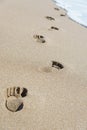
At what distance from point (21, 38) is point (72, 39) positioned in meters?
0.97

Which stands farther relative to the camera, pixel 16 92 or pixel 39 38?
pixel 39 38

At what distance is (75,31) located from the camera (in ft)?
17.3

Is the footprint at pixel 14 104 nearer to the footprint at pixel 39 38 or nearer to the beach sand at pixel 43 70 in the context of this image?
the beach sand at pixel 43 70

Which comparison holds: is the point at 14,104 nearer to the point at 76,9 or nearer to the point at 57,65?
the point at 57,65

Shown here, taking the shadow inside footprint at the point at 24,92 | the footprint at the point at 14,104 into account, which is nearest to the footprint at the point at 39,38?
the shadow inside footprint at the point at 24,92

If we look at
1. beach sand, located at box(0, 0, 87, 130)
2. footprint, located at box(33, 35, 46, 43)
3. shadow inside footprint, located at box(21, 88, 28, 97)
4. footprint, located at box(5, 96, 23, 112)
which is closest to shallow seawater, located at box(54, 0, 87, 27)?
beach sand, located at box(0, 0, 87, 130)

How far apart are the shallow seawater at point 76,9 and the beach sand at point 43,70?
1.27 meters

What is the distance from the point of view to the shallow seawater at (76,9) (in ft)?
22.1

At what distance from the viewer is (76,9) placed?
7789 millimetres

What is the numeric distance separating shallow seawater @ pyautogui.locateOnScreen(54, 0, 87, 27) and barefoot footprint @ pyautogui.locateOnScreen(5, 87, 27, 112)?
3.67 m

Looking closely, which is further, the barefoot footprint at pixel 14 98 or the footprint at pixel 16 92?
the footprint at pixel 16 92

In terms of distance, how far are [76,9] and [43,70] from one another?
476cm

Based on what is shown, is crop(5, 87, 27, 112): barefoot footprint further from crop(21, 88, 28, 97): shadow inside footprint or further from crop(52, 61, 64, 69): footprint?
crop(52, 61, 64, 69): footprint

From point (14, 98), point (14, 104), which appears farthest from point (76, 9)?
point (14, 104)
